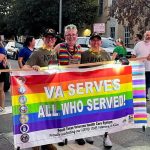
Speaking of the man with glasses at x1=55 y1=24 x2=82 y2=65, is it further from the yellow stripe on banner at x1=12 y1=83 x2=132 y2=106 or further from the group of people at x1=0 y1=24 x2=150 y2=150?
the yellow stripe on banner at x1=12 y1=83 x2=132 y2=106

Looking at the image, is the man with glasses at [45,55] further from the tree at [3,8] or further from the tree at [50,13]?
the tree at [3,8]

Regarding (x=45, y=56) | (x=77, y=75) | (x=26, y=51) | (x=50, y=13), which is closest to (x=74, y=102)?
(x=77, y=75)

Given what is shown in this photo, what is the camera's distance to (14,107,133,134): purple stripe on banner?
4.86 metres

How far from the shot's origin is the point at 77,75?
5.20m

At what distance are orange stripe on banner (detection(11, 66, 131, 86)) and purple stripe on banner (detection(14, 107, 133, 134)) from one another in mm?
502

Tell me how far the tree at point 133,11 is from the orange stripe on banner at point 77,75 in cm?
2057

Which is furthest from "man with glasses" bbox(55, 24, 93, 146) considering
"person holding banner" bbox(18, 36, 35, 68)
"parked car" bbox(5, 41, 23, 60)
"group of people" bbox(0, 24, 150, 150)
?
"parked car" bbox(5, 41, 23, 60)

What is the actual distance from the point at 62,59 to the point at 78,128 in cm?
116

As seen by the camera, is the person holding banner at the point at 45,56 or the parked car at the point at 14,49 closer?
the person holding banner at the point at 45,56

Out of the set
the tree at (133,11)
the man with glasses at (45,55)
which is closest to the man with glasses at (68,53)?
the man with glasses at (45,55)

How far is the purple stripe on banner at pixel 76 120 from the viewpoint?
486 cm

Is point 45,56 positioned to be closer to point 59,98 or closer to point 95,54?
point 59,98

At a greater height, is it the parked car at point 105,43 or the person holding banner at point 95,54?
the person holding banner at point 95,54

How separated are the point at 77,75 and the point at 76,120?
582 millimetres
